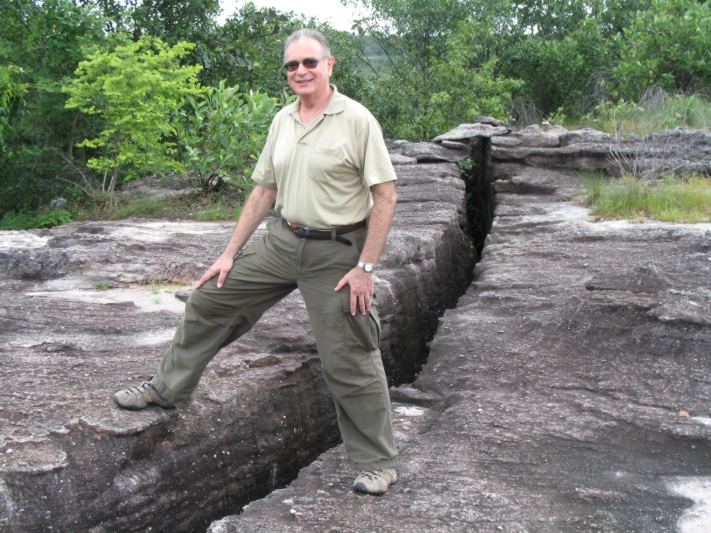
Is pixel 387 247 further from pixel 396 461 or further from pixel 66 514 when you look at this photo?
pixel 66 514

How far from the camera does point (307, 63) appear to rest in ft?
8.56

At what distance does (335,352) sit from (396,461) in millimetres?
561

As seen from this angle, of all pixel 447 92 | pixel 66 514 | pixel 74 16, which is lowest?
pixel 66 514

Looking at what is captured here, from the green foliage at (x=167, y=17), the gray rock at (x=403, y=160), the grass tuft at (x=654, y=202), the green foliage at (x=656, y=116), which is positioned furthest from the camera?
the green foliage at (x=167, y=17)

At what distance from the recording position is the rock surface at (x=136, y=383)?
2789mm

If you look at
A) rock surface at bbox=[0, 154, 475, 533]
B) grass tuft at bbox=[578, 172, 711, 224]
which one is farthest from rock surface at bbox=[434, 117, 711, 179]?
rock surface at bbox=[0, 154, 475, 533]

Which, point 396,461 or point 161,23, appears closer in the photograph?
point 396,461

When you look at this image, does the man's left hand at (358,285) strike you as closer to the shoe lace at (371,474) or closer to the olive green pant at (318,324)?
the olive green pant at (318,324)

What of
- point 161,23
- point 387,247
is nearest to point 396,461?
point 387,247

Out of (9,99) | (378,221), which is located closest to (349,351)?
(378,221)

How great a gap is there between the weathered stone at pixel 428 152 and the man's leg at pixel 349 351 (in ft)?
24.9

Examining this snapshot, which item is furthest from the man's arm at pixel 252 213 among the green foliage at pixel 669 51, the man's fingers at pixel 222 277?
the green foliage at pixel 669 51

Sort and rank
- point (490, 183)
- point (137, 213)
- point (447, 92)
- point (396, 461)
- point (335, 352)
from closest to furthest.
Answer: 1. point (335, 352)
2. point (396, 461)
3. point (137, 213)
4. point (490, 183)
5. point (447, 92)

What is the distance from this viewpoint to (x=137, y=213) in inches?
359
